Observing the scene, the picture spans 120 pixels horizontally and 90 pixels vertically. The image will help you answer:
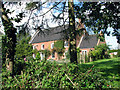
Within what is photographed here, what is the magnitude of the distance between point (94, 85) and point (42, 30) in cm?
186

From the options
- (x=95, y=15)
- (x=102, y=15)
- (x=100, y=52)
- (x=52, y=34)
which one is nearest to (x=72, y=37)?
(x=52, y=34)

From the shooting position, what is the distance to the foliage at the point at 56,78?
8.16 ft

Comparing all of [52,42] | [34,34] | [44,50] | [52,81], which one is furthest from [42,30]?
[52,81]

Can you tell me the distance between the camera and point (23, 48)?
12.6ft

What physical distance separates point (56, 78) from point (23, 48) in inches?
69.2

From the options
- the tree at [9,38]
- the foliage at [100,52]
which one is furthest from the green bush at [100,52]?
the tree at [9,38]

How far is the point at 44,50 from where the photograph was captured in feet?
13.4

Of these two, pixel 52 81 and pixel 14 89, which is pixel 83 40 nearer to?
pixel 52 81

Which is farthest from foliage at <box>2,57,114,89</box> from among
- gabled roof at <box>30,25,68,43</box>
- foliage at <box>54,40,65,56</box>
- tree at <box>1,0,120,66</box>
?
foliage at <box>54,40,65,56</box>

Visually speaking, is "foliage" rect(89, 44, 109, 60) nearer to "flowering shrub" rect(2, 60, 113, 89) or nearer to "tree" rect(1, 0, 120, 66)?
"tree" rect(1, 0, 120, 66)

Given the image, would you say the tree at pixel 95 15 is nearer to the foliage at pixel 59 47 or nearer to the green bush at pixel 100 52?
the foliage at pixel 59 47

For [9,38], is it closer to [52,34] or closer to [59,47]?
[52,34]

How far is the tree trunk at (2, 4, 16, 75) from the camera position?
300 centimetres

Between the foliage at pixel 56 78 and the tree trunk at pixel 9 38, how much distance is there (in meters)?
0.47
